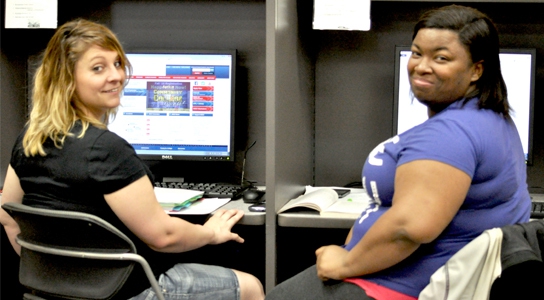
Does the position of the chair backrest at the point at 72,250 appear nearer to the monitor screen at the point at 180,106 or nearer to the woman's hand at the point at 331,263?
the woman's hand at the point at 331,263

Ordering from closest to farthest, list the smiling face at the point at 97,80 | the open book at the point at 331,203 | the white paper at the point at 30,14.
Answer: the smiling face at the point at 97,80 → the open book at the point at 331,203 → the white paper at the point at 30,14

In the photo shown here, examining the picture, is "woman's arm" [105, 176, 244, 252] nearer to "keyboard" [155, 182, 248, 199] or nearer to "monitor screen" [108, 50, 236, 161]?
"keyboard" [155, 182, 248, 199]

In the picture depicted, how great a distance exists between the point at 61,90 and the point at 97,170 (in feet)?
0.78

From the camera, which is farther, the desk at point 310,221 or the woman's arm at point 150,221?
the desk at point 310,221

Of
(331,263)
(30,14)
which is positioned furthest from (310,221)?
(30,14)

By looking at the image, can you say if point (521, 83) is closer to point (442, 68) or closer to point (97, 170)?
point (442, 68)

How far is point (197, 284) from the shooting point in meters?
1.46

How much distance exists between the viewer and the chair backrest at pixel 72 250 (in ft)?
4.09

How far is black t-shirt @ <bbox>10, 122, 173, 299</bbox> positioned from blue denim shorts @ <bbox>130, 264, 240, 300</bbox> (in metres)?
0.07

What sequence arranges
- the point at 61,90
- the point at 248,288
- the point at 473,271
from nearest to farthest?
the point at 473,271
the point at 61,90
the point at 248,288

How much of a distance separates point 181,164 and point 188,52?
15.8 inches

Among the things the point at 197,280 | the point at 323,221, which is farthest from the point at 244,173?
the point at 197,280

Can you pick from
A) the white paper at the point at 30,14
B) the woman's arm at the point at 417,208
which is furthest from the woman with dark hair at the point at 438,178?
the white paper at the point at 30,14

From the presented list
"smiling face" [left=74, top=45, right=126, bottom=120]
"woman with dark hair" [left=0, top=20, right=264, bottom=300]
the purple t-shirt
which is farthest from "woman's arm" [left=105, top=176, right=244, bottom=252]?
the purple t-shirt
